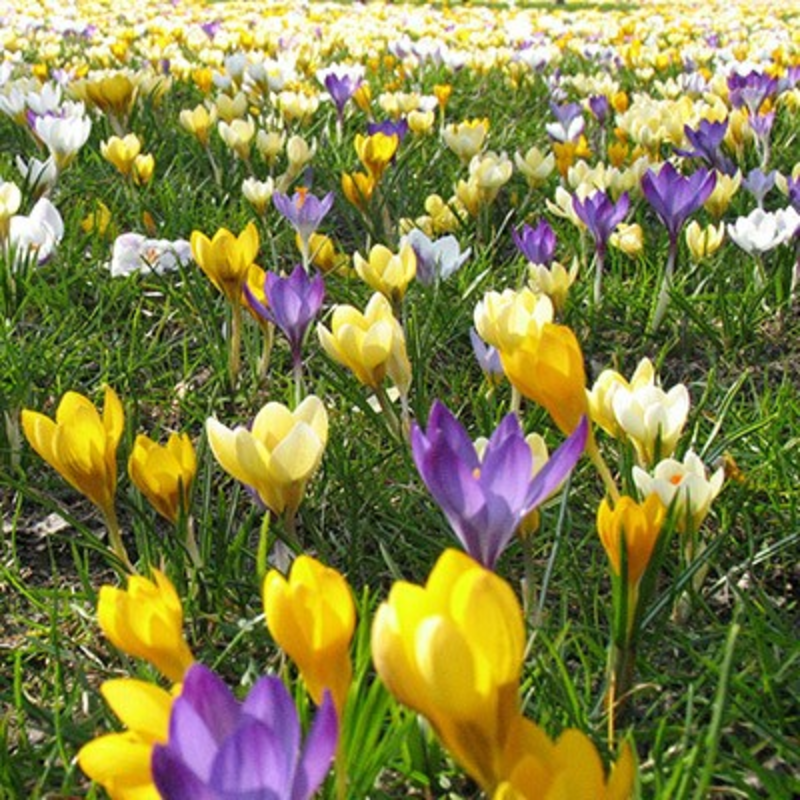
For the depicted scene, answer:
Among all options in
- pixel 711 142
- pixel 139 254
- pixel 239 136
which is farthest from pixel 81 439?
pixel 711 142

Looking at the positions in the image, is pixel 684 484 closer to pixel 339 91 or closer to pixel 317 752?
pixel 317 752

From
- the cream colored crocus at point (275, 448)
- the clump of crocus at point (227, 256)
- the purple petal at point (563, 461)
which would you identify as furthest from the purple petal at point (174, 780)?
the clump of crocus at point (227, 256)

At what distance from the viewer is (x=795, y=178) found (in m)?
2.32

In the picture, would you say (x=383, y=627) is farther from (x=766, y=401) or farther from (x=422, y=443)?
(x=766, y=401)

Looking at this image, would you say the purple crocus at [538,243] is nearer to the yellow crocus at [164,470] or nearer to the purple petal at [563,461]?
the yellow crocus at [164,470]

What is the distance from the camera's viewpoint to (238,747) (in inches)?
25.1

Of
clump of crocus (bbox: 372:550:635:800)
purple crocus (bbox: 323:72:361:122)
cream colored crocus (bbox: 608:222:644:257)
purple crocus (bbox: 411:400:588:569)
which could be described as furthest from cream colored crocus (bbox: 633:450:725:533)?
purple crocus (bbox: 323:72:361:122)

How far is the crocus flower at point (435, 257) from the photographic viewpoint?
2.13 meters

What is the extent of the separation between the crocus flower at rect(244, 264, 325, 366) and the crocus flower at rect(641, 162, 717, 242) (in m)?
0.81

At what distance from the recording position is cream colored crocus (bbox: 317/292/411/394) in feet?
4.57

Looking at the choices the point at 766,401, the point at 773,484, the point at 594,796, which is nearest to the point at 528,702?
the point at 594,796

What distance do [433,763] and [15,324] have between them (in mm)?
1361

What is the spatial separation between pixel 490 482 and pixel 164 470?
0.47 meters

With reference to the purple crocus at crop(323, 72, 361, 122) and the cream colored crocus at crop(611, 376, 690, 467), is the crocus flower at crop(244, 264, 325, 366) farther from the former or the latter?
the purple crocus at crop(323, 72, 361, 122)
